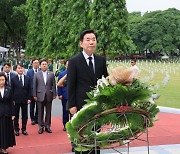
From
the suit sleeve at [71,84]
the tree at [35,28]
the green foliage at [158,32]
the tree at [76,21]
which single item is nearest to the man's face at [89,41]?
the suit sleeve at [71,84]

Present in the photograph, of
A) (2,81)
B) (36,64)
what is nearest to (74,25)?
(36,64)

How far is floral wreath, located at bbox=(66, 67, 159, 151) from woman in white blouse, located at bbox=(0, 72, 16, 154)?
3574mm

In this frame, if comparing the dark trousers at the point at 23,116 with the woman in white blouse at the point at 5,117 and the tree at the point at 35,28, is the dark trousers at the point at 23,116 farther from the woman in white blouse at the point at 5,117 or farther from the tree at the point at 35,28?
the tree at the point at 35,28

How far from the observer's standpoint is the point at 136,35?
65.3 m

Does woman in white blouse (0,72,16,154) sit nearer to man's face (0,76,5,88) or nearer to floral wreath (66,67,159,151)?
man's face (0,76,5,88)

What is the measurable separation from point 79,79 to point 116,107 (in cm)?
136

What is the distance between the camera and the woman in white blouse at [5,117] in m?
6.66

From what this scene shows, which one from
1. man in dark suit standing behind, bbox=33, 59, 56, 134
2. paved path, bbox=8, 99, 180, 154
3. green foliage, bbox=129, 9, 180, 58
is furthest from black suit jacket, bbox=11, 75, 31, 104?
green foliage, bbox=129, 9, 180, 58

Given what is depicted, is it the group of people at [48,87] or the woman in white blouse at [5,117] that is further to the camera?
the woman in white blouse at [5,117]

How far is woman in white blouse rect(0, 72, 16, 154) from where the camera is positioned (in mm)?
6664

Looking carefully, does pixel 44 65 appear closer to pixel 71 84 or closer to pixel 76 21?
pixel 71 84

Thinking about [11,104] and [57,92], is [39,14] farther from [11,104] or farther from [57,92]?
[11,104]

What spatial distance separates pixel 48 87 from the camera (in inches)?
332

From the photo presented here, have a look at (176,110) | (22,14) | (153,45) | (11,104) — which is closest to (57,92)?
(11,104)
